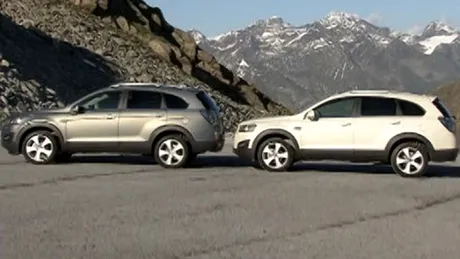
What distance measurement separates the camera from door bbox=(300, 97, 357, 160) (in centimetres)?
1603

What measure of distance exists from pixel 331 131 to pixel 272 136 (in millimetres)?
1164

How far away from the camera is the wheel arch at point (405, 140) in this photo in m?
15.7

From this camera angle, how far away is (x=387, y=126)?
15.9 metres

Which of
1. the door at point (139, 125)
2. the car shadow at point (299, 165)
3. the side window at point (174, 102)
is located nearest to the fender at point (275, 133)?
the car shadow at point (299, 165)

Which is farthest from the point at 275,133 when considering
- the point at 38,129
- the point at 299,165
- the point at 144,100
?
the point at 38,129

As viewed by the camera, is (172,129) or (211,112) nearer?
(172,129)

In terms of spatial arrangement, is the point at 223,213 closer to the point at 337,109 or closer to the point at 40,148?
the point at 337,109

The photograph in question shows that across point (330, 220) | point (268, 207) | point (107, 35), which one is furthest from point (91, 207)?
point (107, 35)

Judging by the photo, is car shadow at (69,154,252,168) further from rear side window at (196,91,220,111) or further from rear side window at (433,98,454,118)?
rear side window at (433,98,454,118)

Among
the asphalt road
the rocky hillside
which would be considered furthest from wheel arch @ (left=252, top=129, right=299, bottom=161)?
the rocky hillside

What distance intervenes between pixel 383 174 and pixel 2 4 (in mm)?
32053

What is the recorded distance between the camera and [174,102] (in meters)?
17.2

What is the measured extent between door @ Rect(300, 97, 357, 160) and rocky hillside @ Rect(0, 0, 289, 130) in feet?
53.7

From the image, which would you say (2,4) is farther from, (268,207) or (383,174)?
(268,207)
